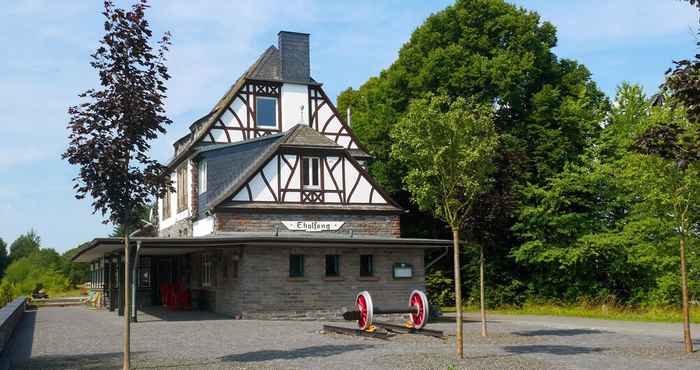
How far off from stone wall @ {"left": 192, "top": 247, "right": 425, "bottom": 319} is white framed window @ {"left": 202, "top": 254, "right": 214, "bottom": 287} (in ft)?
3.19

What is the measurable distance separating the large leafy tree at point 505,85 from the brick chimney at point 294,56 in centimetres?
428

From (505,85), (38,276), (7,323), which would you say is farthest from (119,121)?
(38,276)

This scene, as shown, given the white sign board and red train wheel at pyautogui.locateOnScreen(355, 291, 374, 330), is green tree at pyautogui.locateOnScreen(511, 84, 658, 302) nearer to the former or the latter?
the white sign board

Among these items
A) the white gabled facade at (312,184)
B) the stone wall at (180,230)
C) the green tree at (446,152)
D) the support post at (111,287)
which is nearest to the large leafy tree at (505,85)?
the white gabled facade at (312,184)

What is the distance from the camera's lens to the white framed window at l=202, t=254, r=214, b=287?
2691cm

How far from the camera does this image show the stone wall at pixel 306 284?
75.6 ft

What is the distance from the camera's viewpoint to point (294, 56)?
33812mm

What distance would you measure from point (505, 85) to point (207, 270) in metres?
14.6

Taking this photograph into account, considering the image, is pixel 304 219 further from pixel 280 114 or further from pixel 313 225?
pixel 280 114

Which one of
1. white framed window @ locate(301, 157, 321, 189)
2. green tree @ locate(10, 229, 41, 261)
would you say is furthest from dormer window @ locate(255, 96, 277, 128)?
green tree @ locate(10, 229, 41, 261)

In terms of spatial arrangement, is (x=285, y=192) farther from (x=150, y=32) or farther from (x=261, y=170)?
(x=150, y=32)

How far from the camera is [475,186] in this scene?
13078 millimetres

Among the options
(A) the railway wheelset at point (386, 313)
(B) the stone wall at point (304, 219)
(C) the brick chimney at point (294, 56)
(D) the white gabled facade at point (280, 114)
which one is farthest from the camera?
(C) the brick chimney at point (294, 56)

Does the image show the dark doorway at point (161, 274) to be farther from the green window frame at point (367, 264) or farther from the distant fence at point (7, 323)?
the distant fence at point (7, 323)
